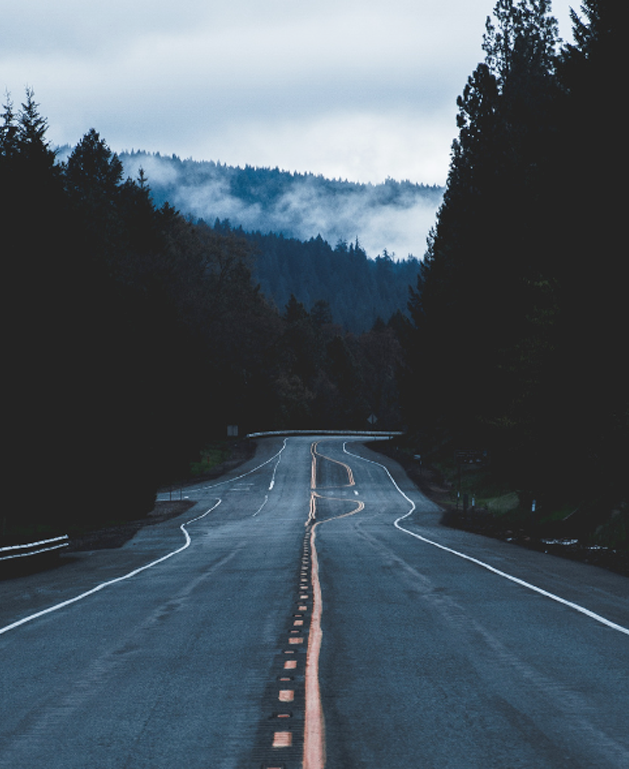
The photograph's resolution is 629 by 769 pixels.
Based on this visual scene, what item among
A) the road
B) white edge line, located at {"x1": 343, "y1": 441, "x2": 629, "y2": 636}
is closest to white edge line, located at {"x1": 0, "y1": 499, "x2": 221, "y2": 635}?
the road

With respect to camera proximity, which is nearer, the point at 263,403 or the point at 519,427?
the point at 519,427

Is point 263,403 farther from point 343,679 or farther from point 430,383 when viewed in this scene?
point 343,679

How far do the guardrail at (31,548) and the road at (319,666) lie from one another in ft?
2.98

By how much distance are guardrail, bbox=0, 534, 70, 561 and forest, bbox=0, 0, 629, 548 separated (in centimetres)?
1229

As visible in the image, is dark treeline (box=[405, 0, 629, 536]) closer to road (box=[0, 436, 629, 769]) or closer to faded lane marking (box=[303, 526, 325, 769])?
road (box=[0, 436, 629, 769])

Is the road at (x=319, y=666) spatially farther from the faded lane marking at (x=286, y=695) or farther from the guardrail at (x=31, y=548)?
the guardrail at (x=31, y=548)

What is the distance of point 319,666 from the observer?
Answer: 823cm

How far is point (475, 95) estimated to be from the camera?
61094 mm

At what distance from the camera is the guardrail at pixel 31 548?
19.2 meters

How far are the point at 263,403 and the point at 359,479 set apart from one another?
46.0 meters

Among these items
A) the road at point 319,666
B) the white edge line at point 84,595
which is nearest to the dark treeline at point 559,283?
the road at point 319,666

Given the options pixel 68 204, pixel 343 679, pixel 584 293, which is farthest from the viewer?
pixel 68 204

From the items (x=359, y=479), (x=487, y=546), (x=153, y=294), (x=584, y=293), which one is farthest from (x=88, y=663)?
(x=153, y=294)

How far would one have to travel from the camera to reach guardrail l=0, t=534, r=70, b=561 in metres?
19.2
